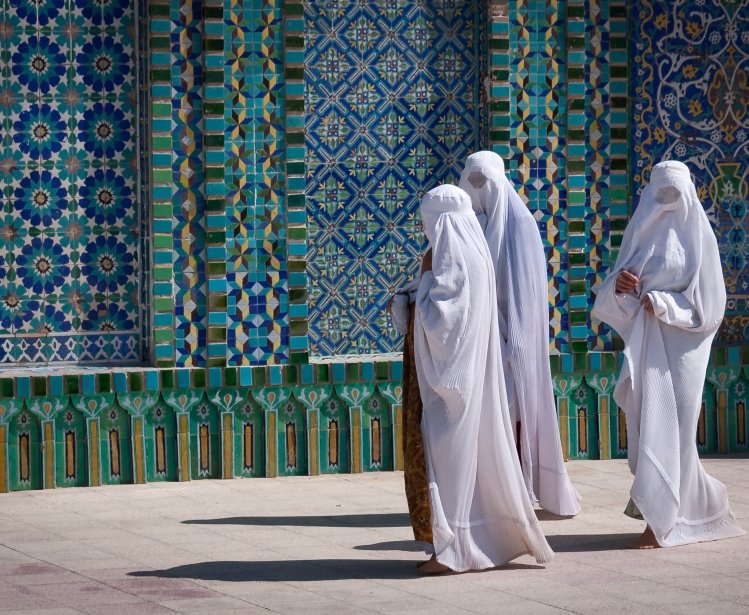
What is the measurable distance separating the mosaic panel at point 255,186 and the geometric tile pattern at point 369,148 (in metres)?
0.27

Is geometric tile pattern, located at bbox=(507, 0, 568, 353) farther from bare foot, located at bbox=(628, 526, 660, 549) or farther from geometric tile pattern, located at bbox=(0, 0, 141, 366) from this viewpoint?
bare foot, located at bbox=(628, 526, 660, 549)

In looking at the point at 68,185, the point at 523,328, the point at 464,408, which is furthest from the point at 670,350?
the point at 68,185

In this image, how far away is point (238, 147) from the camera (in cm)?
943

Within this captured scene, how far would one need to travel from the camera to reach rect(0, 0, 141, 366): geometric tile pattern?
923cm

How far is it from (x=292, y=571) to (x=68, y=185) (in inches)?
127

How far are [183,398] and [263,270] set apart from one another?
2.81 ft

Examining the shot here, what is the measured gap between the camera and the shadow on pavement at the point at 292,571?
6.84 metres

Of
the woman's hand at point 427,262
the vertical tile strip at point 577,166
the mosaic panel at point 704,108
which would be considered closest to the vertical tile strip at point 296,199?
the vertical tile strip at point 577,166

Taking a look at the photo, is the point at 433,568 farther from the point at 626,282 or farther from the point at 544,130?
the point at 544,130

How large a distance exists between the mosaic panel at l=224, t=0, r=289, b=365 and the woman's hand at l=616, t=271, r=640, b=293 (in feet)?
8.27

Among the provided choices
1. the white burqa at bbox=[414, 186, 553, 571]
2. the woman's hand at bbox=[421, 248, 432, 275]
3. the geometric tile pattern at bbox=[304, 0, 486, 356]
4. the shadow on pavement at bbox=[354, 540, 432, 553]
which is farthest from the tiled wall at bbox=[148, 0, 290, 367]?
the white burqa at bbox=[414, 186, 553, 571]

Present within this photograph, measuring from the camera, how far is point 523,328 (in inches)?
316

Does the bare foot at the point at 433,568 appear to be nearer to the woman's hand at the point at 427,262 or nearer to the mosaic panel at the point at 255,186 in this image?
the woman's hand at the point at 427,262

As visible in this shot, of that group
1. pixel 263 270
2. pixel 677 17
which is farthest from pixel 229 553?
pixel 677 17
